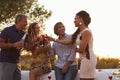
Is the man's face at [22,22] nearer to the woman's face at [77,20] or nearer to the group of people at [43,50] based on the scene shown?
the group of people at [43,50]

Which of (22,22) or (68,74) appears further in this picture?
(68,74)

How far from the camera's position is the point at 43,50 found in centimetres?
764

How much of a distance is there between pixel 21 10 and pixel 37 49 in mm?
15316

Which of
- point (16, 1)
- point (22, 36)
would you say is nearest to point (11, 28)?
point (22, 36)

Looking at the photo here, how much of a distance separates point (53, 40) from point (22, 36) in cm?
48

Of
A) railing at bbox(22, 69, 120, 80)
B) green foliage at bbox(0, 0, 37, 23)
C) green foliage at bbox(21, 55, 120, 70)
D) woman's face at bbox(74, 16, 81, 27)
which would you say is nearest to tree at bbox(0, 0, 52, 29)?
green foliage at bbox(0, 0, 37, 23)

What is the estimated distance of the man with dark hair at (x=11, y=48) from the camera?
756 cm

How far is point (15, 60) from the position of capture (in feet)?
25.4

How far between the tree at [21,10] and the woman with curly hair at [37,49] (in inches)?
571

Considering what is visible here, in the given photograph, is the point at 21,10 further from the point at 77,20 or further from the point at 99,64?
the point at 77,20

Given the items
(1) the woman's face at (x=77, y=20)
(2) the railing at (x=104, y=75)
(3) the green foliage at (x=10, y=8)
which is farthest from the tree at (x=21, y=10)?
(1) the woman's face at (x=77, y=20)

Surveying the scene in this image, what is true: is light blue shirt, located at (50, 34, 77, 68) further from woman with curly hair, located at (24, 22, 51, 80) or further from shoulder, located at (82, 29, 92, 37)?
shoulder, located at (82, 29, 92, 37)

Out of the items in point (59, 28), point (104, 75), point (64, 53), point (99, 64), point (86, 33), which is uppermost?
point (59, 28)

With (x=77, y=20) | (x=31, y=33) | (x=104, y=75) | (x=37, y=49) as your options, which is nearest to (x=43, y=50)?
(x=37, y=49)
